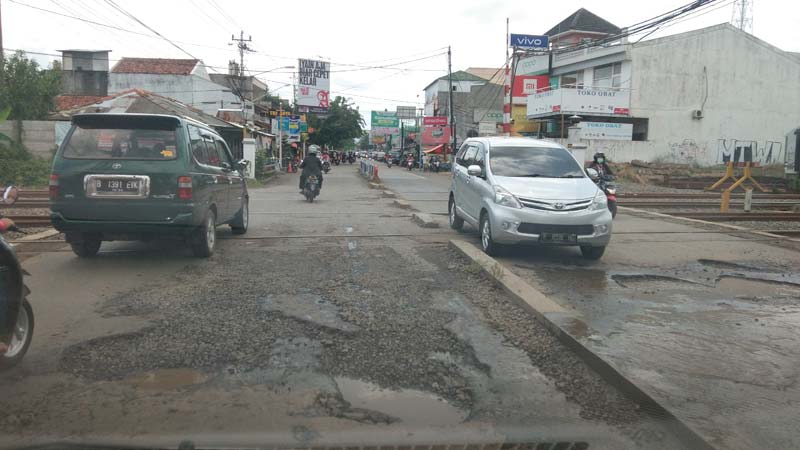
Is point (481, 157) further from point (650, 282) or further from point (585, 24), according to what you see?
point (585, 24)

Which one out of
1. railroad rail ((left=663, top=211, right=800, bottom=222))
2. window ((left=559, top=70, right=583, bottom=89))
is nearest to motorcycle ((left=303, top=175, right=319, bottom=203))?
railroad rail ((left=663, top=211, right=800, bottom=222))

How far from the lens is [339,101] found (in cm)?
6625

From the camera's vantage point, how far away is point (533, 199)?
814cm

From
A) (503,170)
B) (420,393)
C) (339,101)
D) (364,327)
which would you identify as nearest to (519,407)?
(420,393)

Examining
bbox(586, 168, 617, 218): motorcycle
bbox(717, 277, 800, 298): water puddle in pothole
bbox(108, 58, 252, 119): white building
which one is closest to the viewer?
bbox(717, 277, 800, 298): water puddle in pothole

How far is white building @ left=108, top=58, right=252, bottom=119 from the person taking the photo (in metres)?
45.3

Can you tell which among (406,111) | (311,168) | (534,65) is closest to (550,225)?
(311,168)

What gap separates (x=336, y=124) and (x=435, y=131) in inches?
418

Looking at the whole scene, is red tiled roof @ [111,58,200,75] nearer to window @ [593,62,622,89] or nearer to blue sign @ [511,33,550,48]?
blue sign @ [511,33,550,48]

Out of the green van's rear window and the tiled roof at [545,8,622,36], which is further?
the tiled roof at [545,8,622,36]

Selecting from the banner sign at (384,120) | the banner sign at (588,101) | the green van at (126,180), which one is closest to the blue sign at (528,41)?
the banner sign at (588,101)

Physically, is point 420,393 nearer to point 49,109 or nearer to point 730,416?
point 730,416

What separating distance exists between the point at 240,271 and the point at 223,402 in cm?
376

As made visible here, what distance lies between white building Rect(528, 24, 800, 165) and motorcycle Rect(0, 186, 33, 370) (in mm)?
29886
